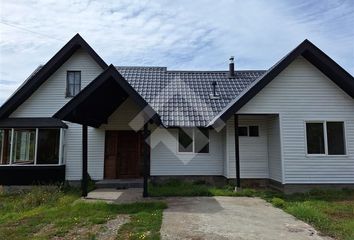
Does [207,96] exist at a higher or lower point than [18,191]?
higher

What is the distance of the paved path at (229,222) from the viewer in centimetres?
636

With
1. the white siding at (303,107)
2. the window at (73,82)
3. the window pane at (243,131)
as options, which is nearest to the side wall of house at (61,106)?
the window at (73,82)

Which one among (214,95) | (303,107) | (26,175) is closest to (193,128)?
(214,95)

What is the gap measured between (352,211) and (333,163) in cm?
381

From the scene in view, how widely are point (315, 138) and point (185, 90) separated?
6.82 m

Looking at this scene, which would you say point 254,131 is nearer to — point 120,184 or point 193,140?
point 193,140

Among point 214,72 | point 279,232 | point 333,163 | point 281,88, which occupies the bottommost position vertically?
point 279,232

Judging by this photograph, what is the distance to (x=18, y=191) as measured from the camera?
526 inches

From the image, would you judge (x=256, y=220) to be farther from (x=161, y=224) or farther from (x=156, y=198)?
(x=156, y=198)

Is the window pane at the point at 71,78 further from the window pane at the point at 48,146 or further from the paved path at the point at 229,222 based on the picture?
the paved path at the point at 229,222

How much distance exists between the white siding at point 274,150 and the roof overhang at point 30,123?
885 centimetres

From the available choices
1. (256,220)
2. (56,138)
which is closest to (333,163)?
(256,220)

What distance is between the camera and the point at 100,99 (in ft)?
37.2

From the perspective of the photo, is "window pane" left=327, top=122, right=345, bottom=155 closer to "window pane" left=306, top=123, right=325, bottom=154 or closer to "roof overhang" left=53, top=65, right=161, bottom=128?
"window pane" left=306, top=123, right=325, bottom=154
